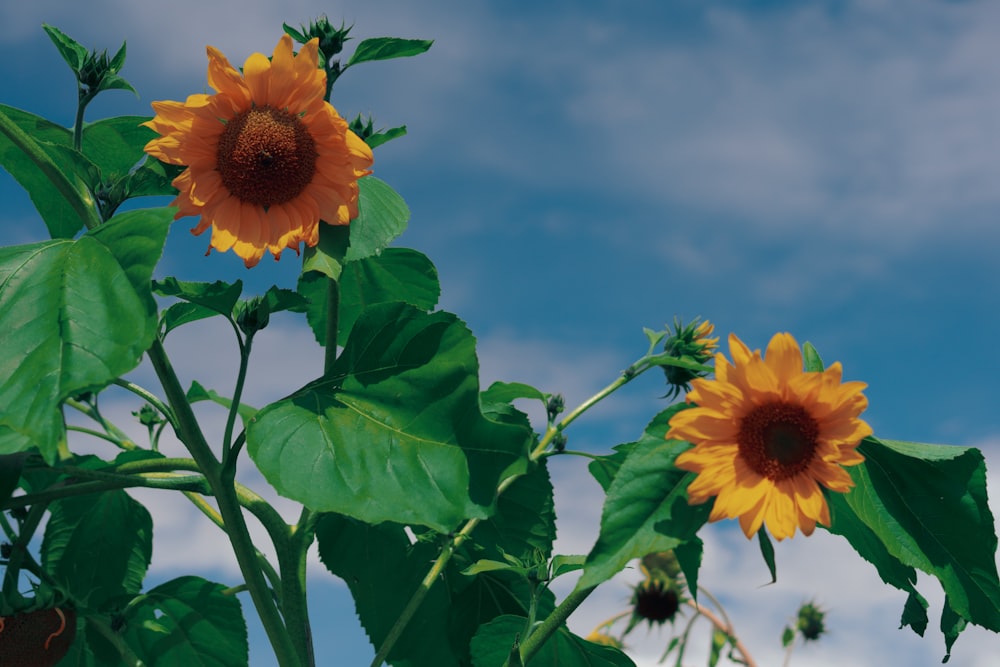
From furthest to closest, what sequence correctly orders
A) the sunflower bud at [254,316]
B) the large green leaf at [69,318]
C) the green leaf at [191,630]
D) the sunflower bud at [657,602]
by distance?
1. the sunflower bud at [657,602]
2. the green leaf at [191,630]
3. the sunflower bud at [254,316]
4. the large green leaf at [69,318]

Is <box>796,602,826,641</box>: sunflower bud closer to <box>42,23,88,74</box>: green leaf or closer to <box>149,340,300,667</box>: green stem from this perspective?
<box>149,340,300,667</box>: green stem

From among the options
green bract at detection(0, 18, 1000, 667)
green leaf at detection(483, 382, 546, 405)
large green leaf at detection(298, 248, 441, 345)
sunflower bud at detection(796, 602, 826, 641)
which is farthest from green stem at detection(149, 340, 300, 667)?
sunflower bud at detection(796, 602, 826, 641)

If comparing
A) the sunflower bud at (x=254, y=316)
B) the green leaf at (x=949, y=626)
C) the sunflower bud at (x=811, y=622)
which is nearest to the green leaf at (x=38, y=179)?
the sunflower bud at (x=254, y=316)

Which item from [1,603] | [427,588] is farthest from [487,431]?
[1,603]

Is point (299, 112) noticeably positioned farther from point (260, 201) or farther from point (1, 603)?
point (1, 603)

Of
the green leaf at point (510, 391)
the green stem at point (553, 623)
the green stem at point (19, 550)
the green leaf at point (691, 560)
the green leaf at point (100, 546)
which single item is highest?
the green leaf at point (510, 391)

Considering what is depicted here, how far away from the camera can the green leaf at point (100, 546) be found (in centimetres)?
210

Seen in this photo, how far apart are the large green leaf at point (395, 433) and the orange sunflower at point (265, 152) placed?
0.20 metres

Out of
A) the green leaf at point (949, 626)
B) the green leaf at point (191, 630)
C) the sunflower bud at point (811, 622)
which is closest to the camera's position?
the green leaf at point (949, 626)

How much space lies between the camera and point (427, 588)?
1.78 metres

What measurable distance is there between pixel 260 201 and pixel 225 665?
2.72 ft

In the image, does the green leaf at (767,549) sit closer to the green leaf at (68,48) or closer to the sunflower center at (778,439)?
the sunflower center at (778,439)

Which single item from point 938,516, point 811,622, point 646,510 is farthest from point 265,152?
point 811,622

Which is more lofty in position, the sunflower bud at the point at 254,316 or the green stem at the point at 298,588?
the sunflower bud at the point at 254,316
